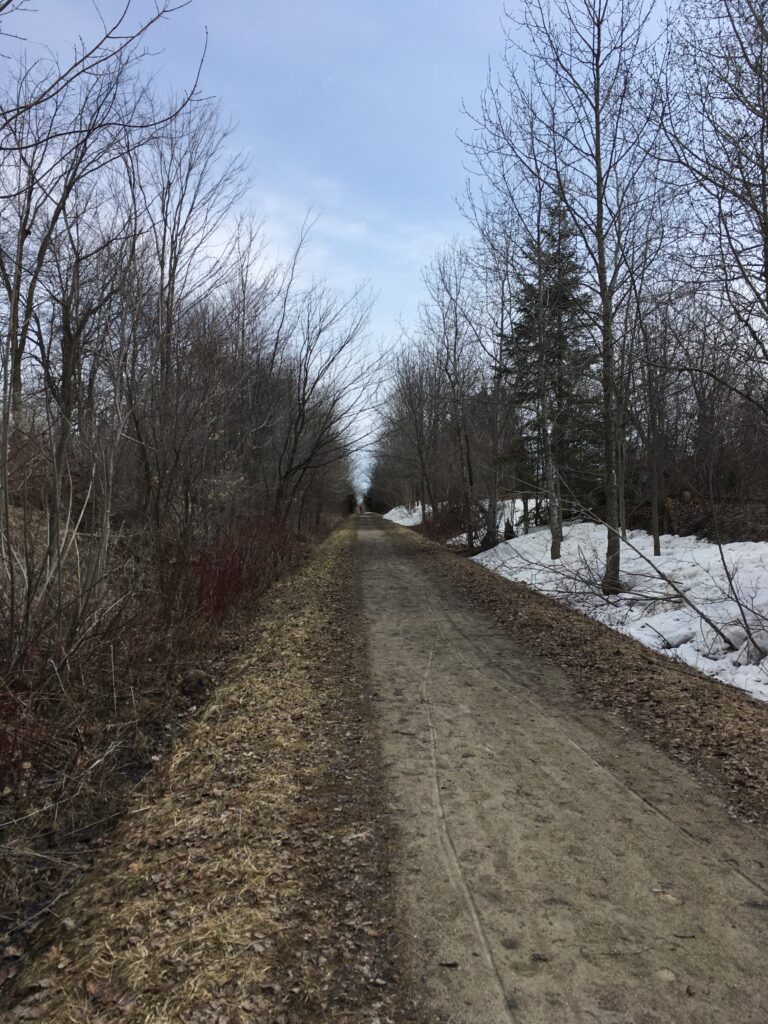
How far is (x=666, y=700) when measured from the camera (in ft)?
16.9

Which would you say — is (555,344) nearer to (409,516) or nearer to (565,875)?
(565,875)

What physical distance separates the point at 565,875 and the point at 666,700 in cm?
281

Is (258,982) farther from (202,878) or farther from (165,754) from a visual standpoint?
(165,754)

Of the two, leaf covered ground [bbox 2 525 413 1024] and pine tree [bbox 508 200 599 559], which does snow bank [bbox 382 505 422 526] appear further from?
leaf covered ground [bbox 2 525 413 1024]

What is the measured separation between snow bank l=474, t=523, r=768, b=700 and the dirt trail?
3071mm

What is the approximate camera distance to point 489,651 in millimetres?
7094

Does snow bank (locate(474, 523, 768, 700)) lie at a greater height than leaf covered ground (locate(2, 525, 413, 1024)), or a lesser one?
greater

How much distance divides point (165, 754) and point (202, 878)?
1.79 metres

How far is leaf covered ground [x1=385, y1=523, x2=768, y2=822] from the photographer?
154 inches

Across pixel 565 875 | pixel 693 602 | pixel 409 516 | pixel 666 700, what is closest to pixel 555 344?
pixel 693 602

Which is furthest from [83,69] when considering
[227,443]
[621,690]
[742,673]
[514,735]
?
[227,443]

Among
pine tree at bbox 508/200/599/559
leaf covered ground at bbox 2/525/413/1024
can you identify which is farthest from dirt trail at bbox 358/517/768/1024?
→ pine tree at bbox 508/200/599/559

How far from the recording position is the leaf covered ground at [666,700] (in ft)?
12.8

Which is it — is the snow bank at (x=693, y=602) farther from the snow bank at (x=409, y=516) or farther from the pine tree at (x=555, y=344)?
the snow bank at (x=409, y=516)
